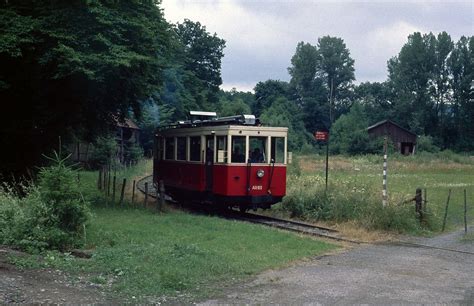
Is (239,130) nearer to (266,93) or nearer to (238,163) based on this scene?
(238,163)

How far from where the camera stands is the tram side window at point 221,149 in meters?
17.8

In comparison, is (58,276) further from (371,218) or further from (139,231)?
(371,218)

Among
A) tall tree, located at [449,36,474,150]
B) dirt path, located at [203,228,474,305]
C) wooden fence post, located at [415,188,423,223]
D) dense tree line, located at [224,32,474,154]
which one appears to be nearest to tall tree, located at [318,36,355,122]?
dense tree line, located at [224,32,474,154]

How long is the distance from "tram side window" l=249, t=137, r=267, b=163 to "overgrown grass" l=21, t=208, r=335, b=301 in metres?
2.91

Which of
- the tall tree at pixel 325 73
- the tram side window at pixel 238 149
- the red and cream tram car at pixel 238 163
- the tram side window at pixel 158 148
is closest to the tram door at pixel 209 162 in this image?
the red and cream tram car at pixel 238 163

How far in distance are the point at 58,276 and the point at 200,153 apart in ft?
34.8

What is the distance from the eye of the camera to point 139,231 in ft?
44.1

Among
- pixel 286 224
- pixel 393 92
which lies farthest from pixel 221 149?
pixel 393 92

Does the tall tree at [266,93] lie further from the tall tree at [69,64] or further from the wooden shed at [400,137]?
the tall tree at [69,64]

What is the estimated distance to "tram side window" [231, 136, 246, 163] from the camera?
17766 mm

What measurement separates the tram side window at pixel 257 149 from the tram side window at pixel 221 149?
0.81 m

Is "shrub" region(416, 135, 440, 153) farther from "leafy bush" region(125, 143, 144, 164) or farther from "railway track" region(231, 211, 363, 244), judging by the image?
"railway track" region(231, 211, 363, 244)

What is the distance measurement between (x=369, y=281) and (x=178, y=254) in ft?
10.6

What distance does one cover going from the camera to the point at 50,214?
10969 mm
